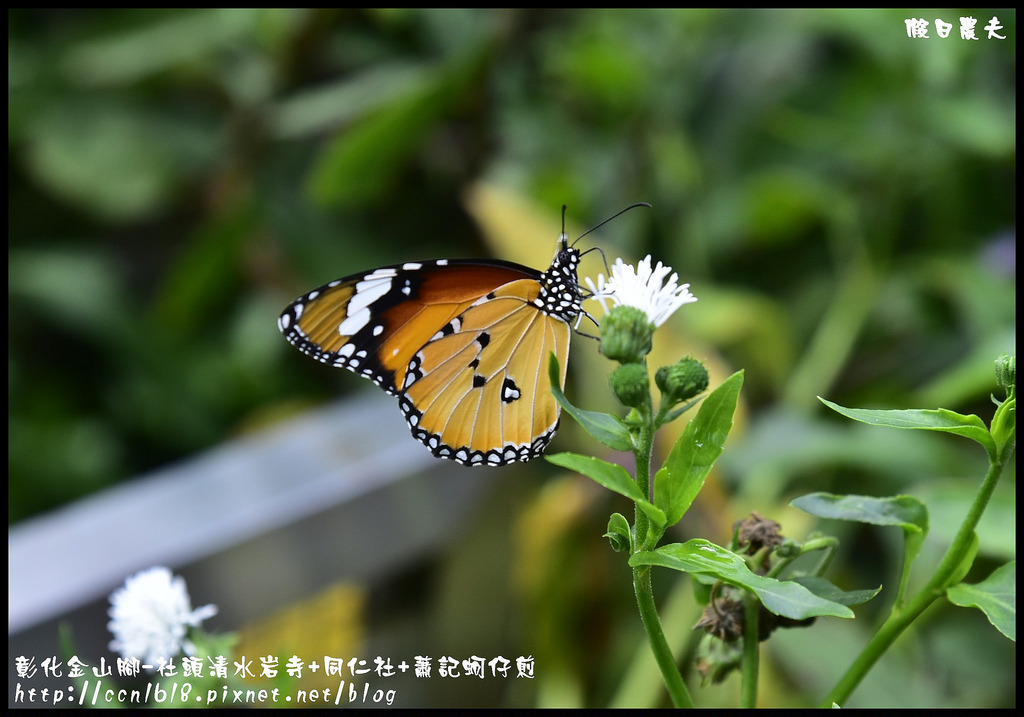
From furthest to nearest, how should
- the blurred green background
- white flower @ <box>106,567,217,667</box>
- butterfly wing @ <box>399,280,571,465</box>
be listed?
the blurred green background < butterfly wing @ <box>399,280,571,465</box> < white flower @ <box>106,567,217,667</box>

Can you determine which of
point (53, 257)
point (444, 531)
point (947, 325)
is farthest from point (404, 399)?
point (53, 257)

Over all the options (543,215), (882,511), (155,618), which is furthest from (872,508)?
(543,215)

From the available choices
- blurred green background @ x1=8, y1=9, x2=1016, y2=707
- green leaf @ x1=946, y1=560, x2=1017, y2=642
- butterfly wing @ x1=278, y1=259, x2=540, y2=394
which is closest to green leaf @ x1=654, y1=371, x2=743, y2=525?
green leaf @ x1=946, y1=560, x2=1017, y2=642

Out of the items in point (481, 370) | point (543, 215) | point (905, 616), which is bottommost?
point (905, 616)

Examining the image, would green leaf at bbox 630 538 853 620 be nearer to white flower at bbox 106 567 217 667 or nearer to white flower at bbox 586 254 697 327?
white flower at bbox 586 254 697 327

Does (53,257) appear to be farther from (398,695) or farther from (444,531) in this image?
(398,695)

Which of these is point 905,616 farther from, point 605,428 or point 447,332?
point 447,332

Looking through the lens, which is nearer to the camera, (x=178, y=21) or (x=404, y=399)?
(x=404, y=399)
